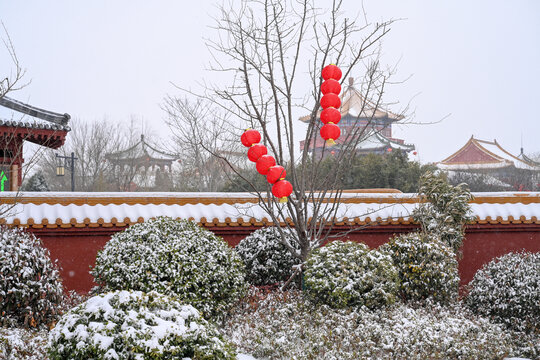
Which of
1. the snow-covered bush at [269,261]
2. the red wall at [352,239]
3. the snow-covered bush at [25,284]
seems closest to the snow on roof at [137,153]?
the red wall at [352,239]

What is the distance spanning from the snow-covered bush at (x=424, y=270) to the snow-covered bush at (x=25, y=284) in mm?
3529

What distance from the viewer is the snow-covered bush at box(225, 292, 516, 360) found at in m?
4.47

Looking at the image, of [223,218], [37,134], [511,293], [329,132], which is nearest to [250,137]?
[329,132]

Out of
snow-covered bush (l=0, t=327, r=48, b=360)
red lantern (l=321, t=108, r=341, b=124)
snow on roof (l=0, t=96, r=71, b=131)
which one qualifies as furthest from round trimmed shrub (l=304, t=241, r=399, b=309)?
snow on roof (l=0, t=96, r=71, b=131)

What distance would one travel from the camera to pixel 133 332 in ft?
10.3

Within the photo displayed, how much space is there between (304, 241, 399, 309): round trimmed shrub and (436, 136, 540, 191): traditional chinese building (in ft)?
81.1

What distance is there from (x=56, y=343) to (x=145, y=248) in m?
2.18

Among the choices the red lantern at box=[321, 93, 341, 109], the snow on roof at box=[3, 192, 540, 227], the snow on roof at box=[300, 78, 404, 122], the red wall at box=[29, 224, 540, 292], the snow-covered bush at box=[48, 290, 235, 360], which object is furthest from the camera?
the red wall at box=[29, 224, 540, 292]

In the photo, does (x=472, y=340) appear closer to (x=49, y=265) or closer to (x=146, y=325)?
(x=146, y=325)

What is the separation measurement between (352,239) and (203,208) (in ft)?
7.42

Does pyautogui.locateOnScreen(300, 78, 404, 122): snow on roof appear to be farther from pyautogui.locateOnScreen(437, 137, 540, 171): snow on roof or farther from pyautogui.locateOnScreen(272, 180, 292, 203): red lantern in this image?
pyautogui.locateOnScreen(437, 137, 540, 171): snow on roof

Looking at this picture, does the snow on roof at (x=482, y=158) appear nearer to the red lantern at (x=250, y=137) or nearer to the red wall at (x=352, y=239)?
the red wall at (x=352, y=239)

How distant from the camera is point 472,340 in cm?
485

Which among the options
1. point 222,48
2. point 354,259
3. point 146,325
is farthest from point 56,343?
point 222,48
